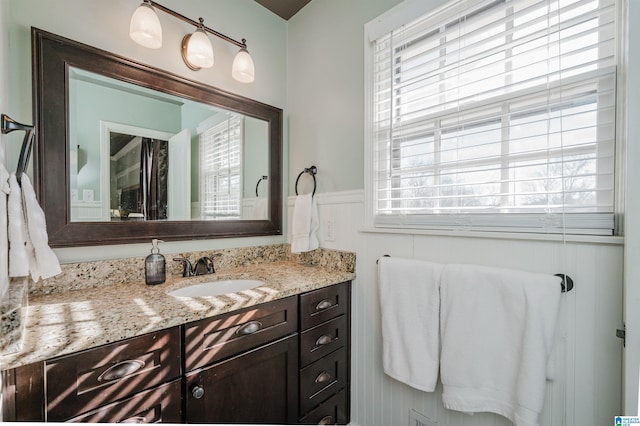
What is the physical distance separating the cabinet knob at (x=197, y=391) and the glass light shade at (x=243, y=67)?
1.56 m

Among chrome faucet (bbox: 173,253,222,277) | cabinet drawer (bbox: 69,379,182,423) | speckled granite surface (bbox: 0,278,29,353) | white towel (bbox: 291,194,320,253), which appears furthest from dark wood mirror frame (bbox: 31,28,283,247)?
cabinet drawer (bbox: 69,379,182,423)

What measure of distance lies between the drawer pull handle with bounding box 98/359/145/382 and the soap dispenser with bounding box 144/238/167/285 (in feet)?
1.64

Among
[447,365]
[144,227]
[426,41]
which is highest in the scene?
[426,41]

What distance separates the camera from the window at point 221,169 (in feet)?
5.25

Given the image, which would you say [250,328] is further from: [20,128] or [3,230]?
[20,128]

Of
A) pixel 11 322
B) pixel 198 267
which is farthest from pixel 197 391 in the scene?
pixel 198 267

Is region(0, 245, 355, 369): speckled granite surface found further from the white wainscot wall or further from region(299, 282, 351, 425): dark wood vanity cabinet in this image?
the white wainscot wall

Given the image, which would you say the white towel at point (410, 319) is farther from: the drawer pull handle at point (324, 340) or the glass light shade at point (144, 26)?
the glass light shade at point (144, 26)

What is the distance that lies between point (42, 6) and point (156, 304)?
4.23 ft

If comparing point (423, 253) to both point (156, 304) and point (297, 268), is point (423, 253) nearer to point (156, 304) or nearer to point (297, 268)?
point (297, 268)

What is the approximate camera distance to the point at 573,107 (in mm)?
963

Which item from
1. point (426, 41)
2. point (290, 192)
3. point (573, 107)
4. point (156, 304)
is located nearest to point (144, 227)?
point (156, 304)

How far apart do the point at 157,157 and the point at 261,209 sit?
66 centimetres

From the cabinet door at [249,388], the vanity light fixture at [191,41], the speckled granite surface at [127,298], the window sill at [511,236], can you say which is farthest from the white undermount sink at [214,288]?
the vanity light fixture at [191,41]
